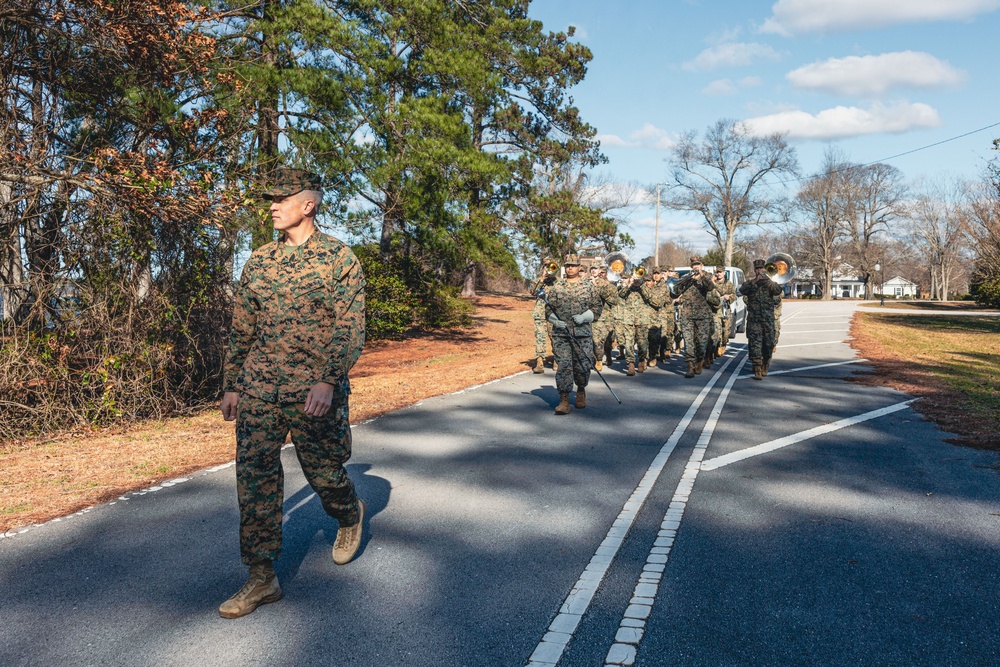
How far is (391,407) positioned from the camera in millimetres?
9984

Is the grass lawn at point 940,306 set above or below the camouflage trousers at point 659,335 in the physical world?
below

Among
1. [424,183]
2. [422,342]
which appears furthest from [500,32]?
[422,342]

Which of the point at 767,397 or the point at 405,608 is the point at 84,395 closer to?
the point at 405,608

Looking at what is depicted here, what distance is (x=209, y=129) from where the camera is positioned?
30.9 ft

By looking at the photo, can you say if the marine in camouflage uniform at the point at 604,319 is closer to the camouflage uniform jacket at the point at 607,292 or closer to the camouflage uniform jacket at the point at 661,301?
the camouflage uniform jacket at the point at 607,292

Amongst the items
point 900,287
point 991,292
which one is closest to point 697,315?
point 991,292

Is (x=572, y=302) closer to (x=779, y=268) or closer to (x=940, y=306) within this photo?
(x=779, y=268)

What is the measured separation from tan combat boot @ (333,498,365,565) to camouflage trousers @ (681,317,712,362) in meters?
9.94

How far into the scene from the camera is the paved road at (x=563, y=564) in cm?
332

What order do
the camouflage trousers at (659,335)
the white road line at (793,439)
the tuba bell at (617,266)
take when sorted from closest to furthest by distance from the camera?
the white road line at (793,439) < the camouflage trousers at (659,335) < the tuba bell at (617,266)

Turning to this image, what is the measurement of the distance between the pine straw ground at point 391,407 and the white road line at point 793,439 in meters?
0.64

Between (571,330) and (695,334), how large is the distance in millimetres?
4829

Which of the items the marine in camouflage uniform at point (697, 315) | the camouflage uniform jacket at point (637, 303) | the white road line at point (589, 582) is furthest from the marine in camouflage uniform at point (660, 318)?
the white road line at point (589, 582)

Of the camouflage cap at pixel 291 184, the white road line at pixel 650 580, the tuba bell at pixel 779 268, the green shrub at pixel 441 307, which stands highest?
the camouflage cap at pixel 291 184
